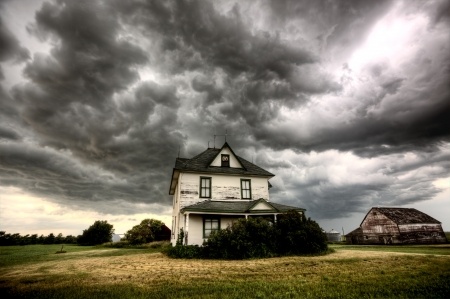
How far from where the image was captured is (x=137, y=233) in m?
31.5

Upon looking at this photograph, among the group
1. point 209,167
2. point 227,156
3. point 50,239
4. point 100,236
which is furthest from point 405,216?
point 50,239

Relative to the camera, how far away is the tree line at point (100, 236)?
104 feet

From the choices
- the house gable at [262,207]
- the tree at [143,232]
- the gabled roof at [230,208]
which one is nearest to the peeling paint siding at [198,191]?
the gabled roof at [230,208]

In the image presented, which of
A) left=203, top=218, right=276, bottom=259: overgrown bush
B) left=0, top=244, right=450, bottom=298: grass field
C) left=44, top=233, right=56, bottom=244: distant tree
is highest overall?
left=44, top=233, right=56, bottom=244: distant tree

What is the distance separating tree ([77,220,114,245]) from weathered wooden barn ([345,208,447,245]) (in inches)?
1739

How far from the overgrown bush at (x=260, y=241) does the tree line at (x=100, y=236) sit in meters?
16.8

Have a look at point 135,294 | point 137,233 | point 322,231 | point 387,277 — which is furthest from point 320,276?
point 137,233

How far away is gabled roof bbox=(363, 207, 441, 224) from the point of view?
35.3 metres

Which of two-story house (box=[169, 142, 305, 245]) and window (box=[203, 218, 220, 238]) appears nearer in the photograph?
two-story house (box=[169, 142, 305, 245])

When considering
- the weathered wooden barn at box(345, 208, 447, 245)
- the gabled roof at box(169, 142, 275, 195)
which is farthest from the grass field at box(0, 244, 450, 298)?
the weathered wooden barn at box(345, 208, 447, 245)

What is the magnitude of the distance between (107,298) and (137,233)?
26823 mm

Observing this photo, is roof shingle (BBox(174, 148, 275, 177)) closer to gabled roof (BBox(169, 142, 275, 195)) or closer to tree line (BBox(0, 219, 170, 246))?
gabled roof (BBox(169, 142, 275, 195))

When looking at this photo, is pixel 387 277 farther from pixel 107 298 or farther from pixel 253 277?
pixel 107 298

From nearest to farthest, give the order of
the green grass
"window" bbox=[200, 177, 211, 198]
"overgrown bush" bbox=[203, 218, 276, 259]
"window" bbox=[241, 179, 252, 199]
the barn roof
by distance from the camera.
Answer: "overgrown bush" bbox=[203, 218, 276, 259] → the green grass → "window" bbox=[200, 177, 211, 198] → "window" bbox=[241, 179, 252, 199] → the barn roof
